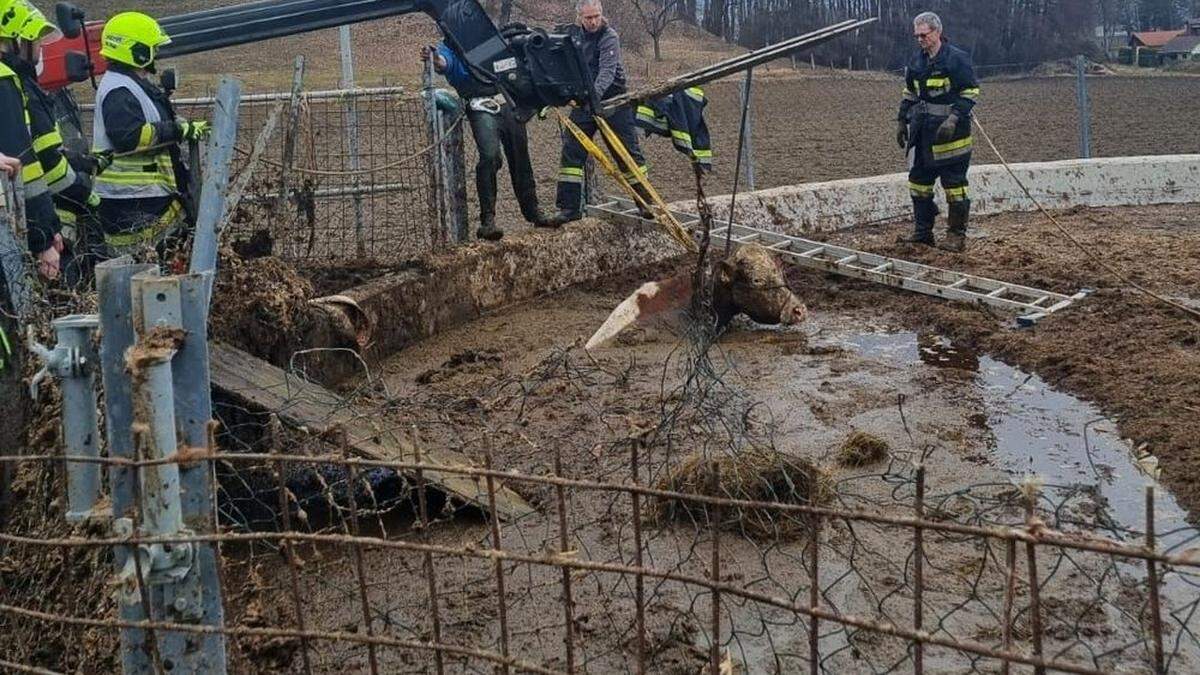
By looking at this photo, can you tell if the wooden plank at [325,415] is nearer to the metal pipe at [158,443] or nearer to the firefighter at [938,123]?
the metal pipe at [158,443]

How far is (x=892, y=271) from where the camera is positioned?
9.33 metres

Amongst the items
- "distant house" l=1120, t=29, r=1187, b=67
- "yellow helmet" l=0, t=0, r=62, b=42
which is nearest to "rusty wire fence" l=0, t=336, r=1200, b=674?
"yellow helmet" l=0, t=0, r=62, b=42

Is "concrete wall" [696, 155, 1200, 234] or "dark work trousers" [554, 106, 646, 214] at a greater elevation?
"dark work trousers" [554, 106, 646, 214]

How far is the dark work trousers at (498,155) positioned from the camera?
9.41m

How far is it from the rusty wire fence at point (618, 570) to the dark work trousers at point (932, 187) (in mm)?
4991

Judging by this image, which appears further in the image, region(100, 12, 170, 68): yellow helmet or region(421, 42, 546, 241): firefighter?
region(421, 42, 546, 241): firefighter

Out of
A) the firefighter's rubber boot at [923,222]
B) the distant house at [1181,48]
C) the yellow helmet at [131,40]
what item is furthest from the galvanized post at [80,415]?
the distant house at [1181,48]

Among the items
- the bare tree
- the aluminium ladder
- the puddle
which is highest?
the bare tree

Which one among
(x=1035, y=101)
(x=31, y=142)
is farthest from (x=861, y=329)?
(x=1035, y=101)

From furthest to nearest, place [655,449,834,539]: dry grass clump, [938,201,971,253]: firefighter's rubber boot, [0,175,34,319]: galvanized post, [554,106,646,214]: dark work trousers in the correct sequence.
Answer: [938,201,971,253]: firefighter's rubber boot
[554,106,646,214]: dark work trousers
[655,449,834,539]: dry grass clump
[0,175,34,319]: galvanized post

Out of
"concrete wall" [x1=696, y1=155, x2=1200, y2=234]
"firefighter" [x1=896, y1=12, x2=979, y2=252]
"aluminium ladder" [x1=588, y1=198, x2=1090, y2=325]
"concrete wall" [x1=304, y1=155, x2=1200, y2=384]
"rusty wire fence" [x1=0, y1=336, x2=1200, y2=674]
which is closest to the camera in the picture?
"rusty wire fence" [x1=0, y1=336, x2=1200, y2=674]

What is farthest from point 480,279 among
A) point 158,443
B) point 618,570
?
point 618,570

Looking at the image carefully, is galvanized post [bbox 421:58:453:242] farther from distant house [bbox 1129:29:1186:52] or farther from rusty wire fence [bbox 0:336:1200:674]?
distant house [bbox 1129:29:1186:52]

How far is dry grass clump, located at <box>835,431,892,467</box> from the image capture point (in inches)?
228
